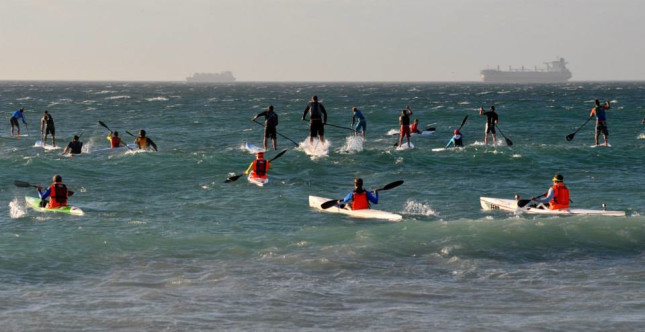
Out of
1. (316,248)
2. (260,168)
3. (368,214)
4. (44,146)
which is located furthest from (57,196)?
(44,146)

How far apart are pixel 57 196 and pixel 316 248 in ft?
22.6

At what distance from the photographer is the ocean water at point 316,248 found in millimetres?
11406

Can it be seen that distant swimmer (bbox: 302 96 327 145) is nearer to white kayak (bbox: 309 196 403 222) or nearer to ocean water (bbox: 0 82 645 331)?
ocean water (bbox: 0 82 645 331)

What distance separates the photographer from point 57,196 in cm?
1908

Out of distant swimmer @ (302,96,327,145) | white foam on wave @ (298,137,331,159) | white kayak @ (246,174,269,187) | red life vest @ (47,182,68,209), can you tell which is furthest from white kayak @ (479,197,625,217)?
white foam on wave @ (298,137,331,159)

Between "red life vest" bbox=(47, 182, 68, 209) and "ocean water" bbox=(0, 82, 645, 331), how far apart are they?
37 centimetres

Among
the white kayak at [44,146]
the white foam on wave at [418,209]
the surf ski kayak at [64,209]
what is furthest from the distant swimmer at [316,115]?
the white kayak at [44,146]

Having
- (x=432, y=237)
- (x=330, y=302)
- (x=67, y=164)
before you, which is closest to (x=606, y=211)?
(x=432, y=237)

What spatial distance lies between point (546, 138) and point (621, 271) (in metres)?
27.5

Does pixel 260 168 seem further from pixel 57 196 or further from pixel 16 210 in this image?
pixel 16 210

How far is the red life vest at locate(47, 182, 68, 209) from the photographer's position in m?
19.0

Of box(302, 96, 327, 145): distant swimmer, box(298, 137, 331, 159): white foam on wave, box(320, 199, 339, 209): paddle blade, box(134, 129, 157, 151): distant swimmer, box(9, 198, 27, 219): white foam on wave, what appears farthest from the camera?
box(134, 129, 157, 151): distant swimmer

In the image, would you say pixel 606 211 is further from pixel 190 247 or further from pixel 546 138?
pixel 546 138

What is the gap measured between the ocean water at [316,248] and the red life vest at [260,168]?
591mm
